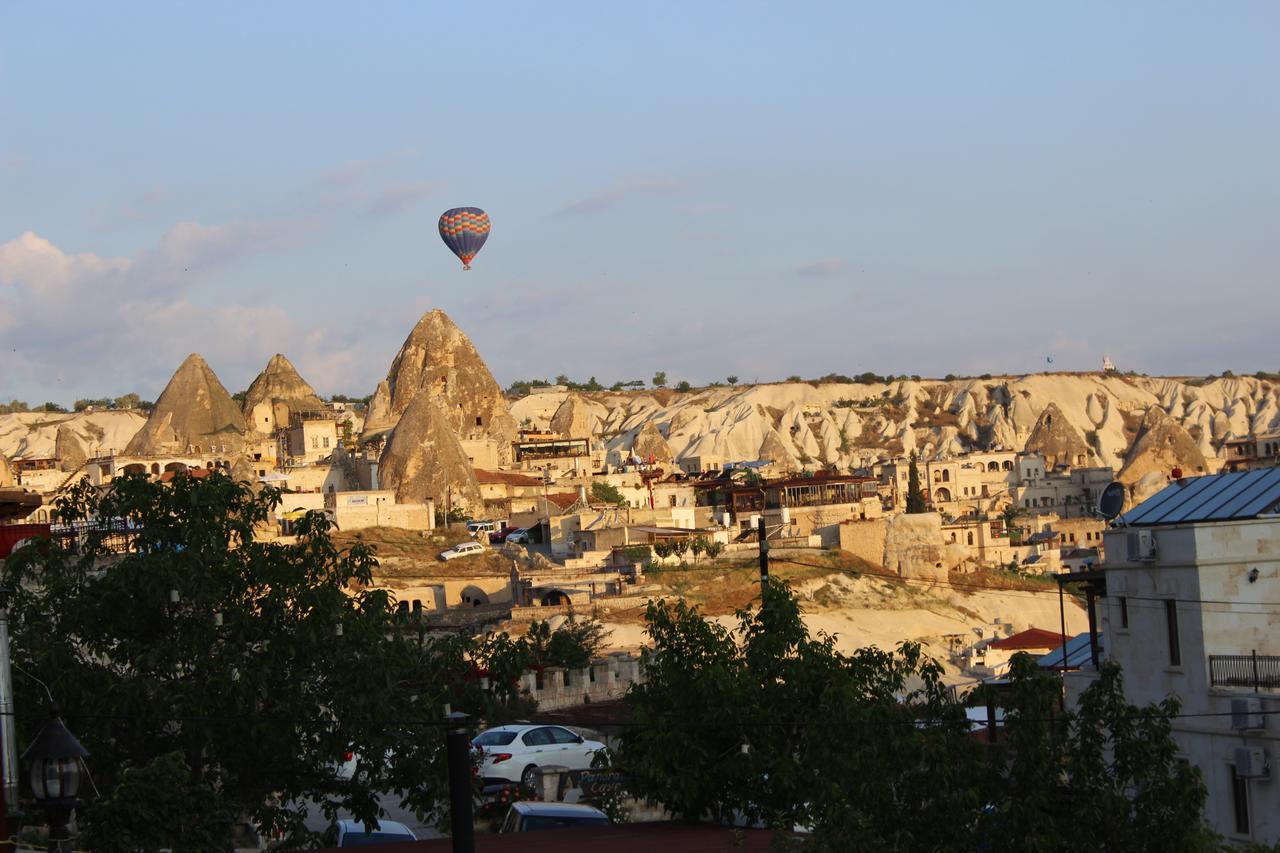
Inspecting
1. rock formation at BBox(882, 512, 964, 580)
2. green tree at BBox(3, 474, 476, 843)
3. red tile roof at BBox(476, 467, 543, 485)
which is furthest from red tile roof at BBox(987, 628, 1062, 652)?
red tile roof at BBox(476, 467, 543, 485)

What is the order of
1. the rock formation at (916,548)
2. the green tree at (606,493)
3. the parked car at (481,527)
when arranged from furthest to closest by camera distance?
1. the green tree at (606,493)
2. the parked car at (481,527)
3. the rock formation at (916,548)

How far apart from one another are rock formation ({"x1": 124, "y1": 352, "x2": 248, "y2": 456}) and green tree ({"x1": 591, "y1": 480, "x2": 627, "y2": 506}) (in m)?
22.1

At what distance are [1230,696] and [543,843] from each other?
725 centimetres

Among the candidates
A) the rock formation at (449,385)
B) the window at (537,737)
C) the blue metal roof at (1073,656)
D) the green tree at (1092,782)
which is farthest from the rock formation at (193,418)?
the green tree at (1092,782)

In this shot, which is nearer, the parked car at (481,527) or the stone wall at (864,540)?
the stone wall at (864,540)

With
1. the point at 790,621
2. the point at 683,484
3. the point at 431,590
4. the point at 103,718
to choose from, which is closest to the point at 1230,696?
the point at 790,621

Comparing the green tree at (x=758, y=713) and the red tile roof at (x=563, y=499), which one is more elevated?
the red tile roof at (x=563, y=499)

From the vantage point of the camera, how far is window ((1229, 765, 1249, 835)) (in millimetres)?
18578

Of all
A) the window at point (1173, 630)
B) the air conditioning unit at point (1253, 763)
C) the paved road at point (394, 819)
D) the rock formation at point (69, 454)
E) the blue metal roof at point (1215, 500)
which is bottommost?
the paved road at point (394, 819)

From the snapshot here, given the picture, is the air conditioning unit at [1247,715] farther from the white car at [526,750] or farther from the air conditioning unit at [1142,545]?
the white car at [526,750]

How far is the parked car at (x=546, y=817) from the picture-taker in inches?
755

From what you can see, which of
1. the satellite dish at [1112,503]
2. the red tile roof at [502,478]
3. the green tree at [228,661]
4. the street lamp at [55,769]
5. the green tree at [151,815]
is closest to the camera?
the street lamp at [55,769]

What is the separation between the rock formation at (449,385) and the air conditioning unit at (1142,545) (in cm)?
7540

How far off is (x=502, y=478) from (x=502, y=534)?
11.6 metres
